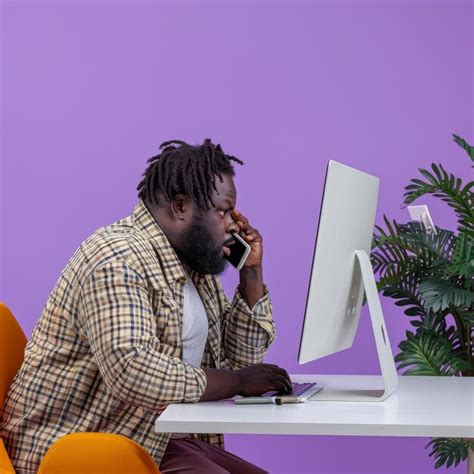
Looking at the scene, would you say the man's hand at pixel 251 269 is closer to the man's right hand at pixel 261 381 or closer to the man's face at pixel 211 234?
the man's face at pixel 211 234

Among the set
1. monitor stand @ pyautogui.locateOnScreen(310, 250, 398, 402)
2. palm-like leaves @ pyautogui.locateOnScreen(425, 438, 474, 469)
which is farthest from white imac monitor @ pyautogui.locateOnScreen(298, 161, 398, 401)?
palm-like leaves @ pyautogui.locateOnScreen(425, 438, 474, 469)

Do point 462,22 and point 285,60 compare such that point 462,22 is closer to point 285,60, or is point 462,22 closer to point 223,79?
point 285,60

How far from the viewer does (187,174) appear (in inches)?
96.7

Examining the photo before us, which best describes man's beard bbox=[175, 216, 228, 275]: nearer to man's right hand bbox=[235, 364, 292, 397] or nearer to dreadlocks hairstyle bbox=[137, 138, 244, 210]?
dreadlocks hairstyle bbox=[137, 138, 244, 210]

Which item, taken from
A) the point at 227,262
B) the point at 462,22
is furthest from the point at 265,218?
the point at 227,262

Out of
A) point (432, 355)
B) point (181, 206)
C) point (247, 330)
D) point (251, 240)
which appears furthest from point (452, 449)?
point (181, 206)

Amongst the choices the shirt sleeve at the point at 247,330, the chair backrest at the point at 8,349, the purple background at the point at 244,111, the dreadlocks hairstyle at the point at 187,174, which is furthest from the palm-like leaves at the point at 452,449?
the chair backrest at the point at 8,349

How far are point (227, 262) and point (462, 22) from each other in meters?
2.21

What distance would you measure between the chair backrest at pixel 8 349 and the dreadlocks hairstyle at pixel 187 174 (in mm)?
458

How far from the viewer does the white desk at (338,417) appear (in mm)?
1857

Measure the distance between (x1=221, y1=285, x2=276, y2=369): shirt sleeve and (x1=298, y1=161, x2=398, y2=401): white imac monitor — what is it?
0.78 feet

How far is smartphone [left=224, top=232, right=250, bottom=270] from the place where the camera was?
8.35ft

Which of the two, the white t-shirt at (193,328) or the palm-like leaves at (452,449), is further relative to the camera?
the palm-like leaves at (452,449)

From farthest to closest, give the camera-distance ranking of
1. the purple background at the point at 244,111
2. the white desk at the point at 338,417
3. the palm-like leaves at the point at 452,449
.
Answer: the purple background at the point at 244,111
the palm-like leaves at the point at 452,449
the white desk at the point at 338,417
